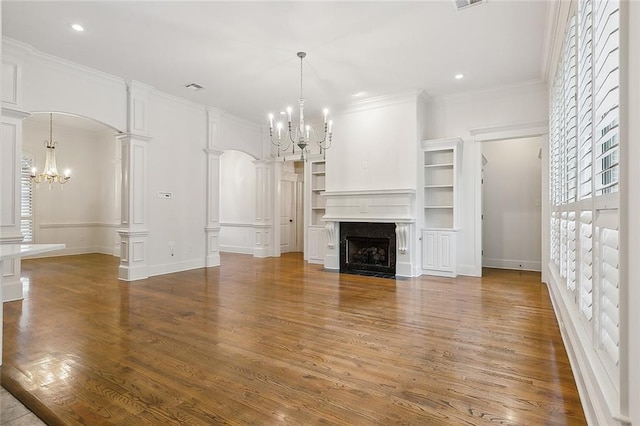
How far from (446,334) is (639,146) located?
2469 mm

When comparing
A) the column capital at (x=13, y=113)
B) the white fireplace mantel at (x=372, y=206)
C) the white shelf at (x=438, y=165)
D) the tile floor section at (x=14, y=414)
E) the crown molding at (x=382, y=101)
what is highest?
the crown molding at (x=382, y=101)

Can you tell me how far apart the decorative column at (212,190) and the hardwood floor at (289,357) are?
83.1 inches

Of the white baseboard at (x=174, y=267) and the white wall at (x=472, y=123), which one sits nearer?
the white wall at (x=472, y=123)

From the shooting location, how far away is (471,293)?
4.73 metres

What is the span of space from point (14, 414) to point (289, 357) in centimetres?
167

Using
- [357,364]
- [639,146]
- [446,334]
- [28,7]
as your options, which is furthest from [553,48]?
[28,7]

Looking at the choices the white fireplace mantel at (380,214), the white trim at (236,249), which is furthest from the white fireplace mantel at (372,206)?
the white trim at (236,249)

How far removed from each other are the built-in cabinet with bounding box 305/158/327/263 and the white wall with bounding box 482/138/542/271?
3482 millimetres

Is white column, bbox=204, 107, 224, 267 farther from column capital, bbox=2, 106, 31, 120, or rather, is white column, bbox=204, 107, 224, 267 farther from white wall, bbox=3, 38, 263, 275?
column capital, bbox=2, 106, 31, 120

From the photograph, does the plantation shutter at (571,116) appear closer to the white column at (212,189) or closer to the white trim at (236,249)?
the white column at (212,189)

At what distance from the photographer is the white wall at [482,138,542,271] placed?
6602mm

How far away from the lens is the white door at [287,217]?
953 cm

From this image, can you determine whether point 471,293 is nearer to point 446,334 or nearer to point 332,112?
point 446,334

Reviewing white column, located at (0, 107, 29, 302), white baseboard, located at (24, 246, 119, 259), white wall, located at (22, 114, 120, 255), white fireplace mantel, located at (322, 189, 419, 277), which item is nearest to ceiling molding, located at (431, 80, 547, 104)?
white fireplace mantel, located at (322, 189, 419, 277)
